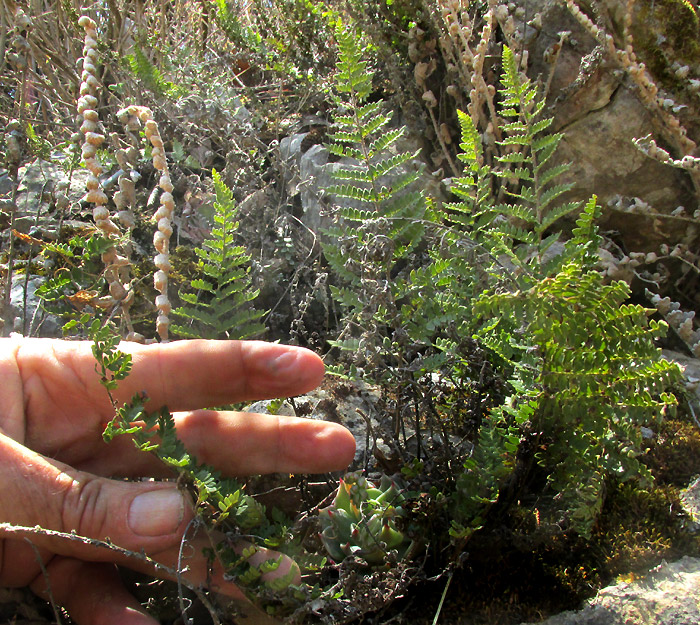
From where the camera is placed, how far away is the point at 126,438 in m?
1.85

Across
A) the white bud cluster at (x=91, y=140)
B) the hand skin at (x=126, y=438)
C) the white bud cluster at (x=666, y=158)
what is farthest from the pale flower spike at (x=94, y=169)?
the white bud cluster at (x=666, y=158)

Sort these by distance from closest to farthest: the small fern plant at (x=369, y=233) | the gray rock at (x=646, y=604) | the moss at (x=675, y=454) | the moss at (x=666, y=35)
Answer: the gray rock at (x=646, y=604)
the small fern plant at (x=369, y=233)
the moss at (x=675, y=454)
the moss at (x=666, y=35)

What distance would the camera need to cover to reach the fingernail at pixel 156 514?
55.0 inches

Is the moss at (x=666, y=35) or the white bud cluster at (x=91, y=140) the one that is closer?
the white bud cluster at (x=91, y=140)

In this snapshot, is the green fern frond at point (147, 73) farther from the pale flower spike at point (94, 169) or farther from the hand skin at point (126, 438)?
the hand skin at point (126, 438)

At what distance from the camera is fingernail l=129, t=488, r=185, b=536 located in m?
1.40

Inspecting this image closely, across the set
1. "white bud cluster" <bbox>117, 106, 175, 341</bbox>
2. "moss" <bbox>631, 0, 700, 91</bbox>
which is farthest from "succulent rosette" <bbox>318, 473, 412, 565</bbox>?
"moss" <bbox>631, 0, 700, 91</bbox>

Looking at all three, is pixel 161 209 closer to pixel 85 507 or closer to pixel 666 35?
pixel 85 507

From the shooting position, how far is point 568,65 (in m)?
3.23

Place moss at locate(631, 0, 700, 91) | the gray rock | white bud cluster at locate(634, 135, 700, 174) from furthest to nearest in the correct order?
moss at locate(631, 0, 700, 91) → white bud cluster at locate(634, 135, 700, 174) → the gray rock

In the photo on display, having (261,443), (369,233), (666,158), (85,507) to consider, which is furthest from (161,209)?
(666,158)

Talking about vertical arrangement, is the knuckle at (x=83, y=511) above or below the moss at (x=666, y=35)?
below

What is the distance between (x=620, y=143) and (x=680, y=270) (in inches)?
29.1

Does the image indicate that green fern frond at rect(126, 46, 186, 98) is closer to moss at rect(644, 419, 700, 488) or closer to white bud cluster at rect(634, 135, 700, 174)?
white bud cluster at rect(634, 135, 700, 174)
